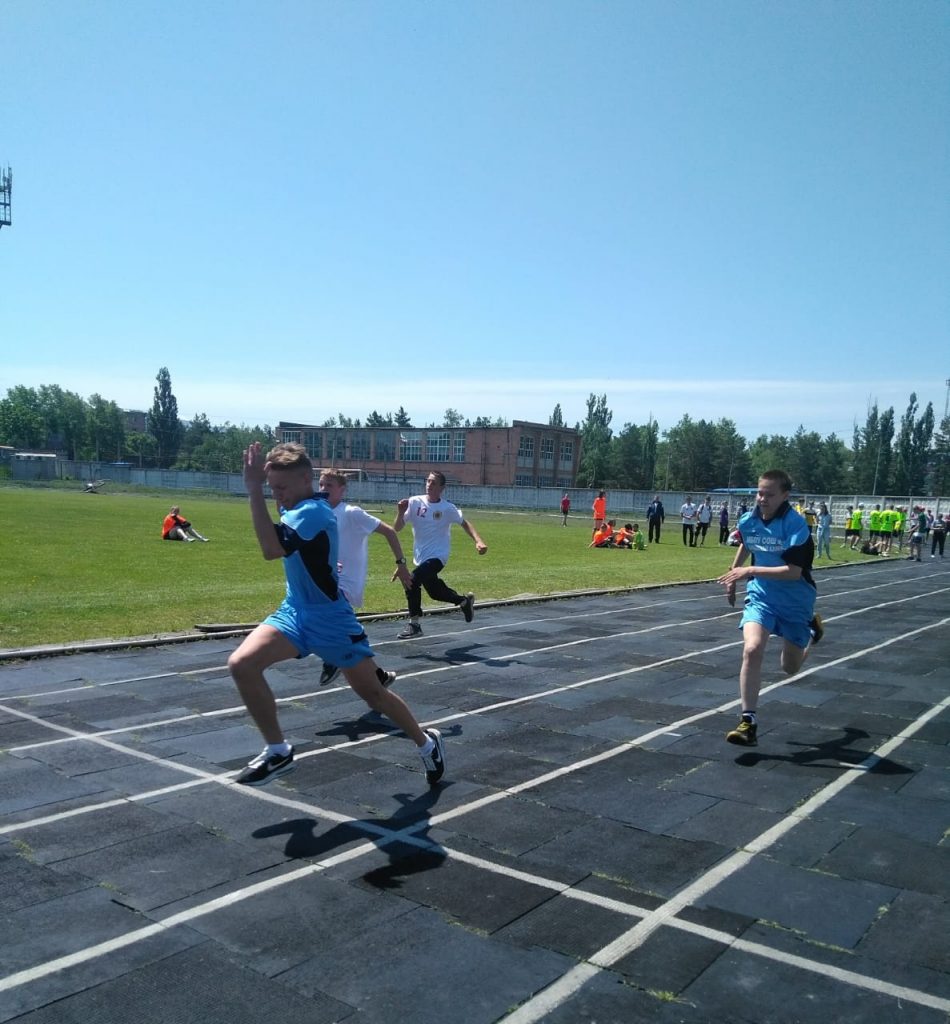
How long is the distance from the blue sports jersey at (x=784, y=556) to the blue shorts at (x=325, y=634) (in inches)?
131

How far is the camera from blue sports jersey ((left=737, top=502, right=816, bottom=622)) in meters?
6.51

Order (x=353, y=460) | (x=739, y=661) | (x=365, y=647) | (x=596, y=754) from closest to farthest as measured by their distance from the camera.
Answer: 1. (x=365, y=647)
2. (x=596, y=754)
3. (x=739, y=661)
4. (x=353, y=460)

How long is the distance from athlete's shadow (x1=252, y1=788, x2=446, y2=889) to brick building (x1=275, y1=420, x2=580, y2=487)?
89035 mm

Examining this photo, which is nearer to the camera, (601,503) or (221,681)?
(221,681)

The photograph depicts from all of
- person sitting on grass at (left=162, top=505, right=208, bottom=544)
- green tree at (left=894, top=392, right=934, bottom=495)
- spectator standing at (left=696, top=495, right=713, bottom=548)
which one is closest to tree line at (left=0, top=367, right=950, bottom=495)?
green tree at (left=894, top=392, right=934, bottom=495)

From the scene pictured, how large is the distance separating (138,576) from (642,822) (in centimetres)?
1383

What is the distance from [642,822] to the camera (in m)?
4.84

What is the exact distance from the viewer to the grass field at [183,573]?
11359 millimetres

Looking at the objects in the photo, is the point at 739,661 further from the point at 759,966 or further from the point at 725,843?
the point at 759,966

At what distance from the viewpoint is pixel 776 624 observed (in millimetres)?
6727

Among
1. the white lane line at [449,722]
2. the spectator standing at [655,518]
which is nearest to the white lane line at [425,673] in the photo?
the white lane line at [449,722]

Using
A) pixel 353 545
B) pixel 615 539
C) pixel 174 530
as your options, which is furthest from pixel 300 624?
pixel 615 539

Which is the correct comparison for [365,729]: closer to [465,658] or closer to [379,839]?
[379,839]

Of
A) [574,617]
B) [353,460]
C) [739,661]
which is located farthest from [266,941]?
[353,460]
